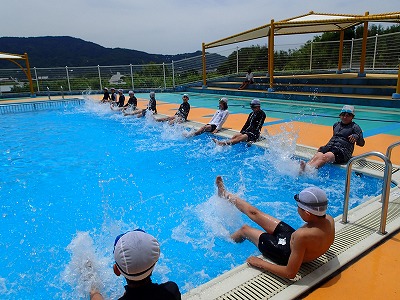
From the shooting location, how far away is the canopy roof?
12234mm

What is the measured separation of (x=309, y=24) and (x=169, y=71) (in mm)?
13069

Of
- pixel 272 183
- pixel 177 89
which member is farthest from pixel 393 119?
pixel 177 89

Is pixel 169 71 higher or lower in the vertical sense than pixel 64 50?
lower

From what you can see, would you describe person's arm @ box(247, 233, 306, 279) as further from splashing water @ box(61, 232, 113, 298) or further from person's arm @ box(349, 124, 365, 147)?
person's arm @ box(349, 124, 365, 147)

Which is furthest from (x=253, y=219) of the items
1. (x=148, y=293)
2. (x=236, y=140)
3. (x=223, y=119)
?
(x=223, y=119)

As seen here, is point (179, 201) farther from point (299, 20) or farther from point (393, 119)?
point (299, 20)

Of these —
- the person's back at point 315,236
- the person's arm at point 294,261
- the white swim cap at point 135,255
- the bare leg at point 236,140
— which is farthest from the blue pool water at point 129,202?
the white swim cap at point 135,255

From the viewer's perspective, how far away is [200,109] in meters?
14.6

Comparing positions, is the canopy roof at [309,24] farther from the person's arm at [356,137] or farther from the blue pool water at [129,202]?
the blue pool water at [129,202]

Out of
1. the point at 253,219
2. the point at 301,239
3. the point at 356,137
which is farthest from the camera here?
the point at 356,137

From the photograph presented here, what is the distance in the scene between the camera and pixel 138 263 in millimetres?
1626

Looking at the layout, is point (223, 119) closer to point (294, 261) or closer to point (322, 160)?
point (322, 160)

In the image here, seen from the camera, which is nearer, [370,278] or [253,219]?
[370,278]

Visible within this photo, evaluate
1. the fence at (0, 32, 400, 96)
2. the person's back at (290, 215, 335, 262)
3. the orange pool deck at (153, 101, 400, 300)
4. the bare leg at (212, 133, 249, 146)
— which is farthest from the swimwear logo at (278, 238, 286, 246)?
the fence at (0, 32, 400, 96)
